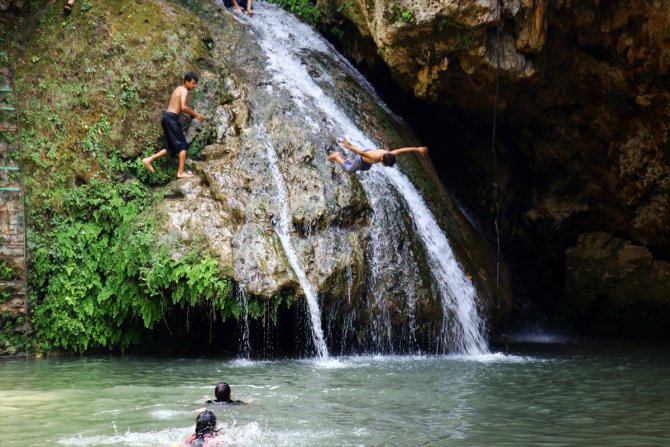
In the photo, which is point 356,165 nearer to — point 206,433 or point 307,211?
point 307,211

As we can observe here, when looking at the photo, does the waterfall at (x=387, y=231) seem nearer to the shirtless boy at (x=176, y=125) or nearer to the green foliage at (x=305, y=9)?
the shirtless boy at (x=176, y=125)

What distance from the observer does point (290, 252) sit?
11992 mm

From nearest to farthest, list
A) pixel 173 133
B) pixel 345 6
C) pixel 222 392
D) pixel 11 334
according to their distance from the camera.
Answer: pixel 222 392 < pixel 11 334 < pixel 173 133 < pixel 345 6

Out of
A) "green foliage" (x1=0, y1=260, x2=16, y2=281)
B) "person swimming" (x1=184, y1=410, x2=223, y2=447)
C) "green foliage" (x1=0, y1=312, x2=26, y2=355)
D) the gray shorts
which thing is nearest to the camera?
"person swimming" (x1=184, y1=410, x2=223, y2=447)

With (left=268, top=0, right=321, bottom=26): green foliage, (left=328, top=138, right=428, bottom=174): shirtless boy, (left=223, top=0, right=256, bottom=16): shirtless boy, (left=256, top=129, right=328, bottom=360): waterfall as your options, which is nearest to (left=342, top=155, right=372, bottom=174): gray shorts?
(left=328, top=138, right=428, bottom=174): shirtless boy

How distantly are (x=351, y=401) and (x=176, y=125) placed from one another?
6225 millimetres

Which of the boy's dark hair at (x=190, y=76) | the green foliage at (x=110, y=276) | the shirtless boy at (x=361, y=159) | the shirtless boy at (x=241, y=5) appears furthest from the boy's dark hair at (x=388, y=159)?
the shirtless boy at (x=241, y=5)

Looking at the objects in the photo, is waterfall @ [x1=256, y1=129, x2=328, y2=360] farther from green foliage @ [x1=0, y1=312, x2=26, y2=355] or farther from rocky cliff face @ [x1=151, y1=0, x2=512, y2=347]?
green foliage @ [x1=0, y1=312, x2=26, y2=355]

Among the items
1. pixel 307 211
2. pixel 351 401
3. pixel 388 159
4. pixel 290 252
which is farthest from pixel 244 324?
pixel 351 401

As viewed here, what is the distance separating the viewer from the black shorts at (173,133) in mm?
12914

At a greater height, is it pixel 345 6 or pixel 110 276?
pixel 345 6

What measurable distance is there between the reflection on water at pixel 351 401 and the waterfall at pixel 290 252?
16.9 inches

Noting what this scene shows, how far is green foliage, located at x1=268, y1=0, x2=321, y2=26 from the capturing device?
55.5ft

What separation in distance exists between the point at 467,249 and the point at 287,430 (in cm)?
739
